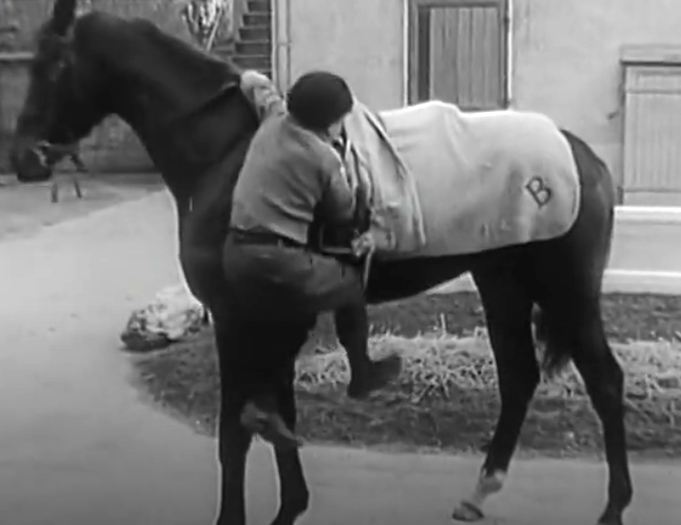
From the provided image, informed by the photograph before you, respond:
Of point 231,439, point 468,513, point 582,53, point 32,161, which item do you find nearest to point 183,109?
point 32,161

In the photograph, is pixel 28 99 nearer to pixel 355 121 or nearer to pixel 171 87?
pixel 171 87

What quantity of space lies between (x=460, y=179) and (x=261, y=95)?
0.67 metres

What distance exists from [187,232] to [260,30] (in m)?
9.52

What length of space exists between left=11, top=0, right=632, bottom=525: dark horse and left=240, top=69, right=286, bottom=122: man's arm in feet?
0.22

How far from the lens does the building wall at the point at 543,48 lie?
27.9 feet

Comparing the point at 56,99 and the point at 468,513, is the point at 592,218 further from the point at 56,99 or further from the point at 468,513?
the point at 56,99

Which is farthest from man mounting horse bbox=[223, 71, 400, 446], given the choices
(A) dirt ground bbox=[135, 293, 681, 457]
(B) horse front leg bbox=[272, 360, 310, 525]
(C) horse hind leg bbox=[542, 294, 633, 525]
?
(A) dirt ground bbox=[135, 293, 681, 457]

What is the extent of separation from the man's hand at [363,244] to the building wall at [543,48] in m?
4.33

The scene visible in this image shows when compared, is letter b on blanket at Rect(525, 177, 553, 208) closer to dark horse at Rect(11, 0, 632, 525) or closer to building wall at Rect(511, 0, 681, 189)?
dark horse at Rect(11, 0, 632, 525)

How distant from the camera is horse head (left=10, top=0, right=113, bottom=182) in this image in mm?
4566

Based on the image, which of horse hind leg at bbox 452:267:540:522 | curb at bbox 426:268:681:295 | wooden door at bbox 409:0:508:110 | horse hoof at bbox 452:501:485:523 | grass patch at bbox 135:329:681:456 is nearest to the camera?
horse hind leg at bbox 452:267:540:522

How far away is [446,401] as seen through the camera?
6715 mm

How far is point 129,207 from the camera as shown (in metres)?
14.4

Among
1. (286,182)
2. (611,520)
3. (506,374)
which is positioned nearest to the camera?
(286,182)
